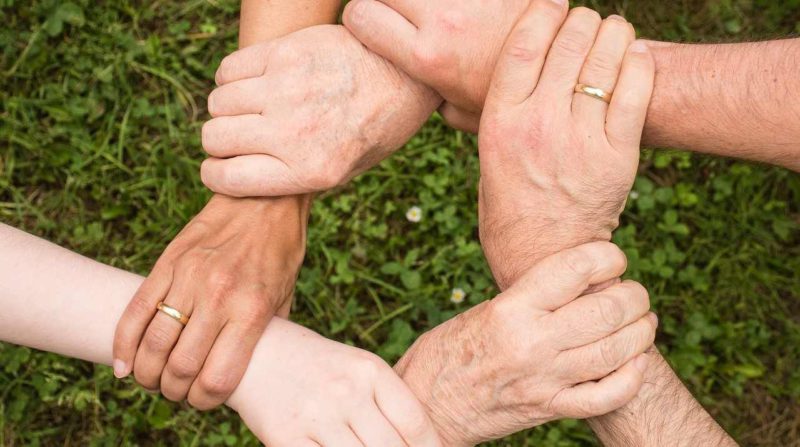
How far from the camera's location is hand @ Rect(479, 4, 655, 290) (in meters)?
2.19

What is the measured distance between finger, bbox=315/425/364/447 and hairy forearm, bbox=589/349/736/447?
30.5 inches

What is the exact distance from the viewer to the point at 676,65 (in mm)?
2244

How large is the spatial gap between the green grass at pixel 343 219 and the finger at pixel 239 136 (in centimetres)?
104

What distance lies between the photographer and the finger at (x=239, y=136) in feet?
8.09

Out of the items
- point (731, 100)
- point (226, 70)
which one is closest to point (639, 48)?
point (731, 100)

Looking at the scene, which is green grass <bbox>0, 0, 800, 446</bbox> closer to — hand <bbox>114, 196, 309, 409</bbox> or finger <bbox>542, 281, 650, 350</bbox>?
hand <bbox>114, 196, 309, 409</bbox>

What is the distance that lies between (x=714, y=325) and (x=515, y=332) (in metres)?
1.70

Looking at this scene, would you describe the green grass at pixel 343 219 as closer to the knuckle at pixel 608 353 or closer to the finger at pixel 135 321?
the finger at pixel 135 321

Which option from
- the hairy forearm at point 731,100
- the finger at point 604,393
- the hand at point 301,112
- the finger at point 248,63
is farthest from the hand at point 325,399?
the hairy forearm at point 731,100

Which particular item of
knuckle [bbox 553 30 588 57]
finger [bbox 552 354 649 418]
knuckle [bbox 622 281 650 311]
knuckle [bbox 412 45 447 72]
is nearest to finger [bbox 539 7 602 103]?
knuckle [bbox 553 30 588 57]

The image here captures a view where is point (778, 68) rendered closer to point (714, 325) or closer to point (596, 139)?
point (596, 139)

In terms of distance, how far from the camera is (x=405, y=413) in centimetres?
222

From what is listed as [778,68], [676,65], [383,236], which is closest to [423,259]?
[383,236]

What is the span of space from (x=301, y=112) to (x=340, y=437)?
1.05 m
